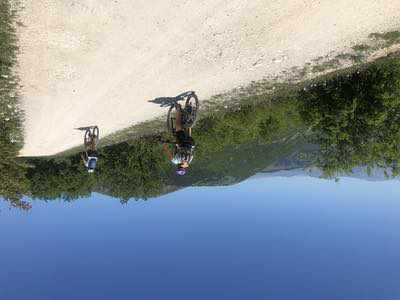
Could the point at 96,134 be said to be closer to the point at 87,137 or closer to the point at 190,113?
the point at 87,137

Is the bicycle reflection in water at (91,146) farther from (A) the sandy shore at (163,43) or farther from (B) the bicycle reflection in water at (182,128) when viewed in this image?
(B) the bicycle reflection in water at (182,128)

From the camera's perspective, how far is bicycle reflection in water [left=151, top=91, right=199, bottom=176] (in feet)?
61.9

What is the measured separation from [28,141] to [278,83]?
50.7ft

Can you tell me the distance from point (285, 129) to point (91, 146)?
42.3 ft

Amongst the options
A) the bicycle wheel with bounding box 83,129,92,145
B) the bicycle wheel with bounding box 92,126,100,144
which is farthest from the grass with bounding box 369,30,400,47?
the bicycle wheel with bounding box 83,129,92,145

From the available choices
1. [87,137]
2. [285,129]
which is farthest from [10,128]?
[285,129]

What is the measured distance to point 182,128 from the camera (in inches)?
805

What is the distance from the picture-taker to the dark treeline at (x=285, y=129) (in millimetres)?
22344

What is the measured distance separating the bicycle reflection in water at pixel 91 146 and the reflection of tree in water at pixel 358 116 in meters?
12.3

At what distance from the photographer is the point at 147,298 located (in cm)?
8575

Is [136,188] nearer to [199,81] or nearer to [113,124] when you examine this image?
[113,124]

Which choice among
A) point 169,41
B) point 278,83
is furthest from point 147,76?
point 278,83

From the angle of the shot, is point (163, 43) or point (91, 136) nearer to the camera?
point (163, 43)

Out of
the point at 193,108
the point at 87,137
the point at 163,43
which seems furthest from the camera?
the point at 87,137
